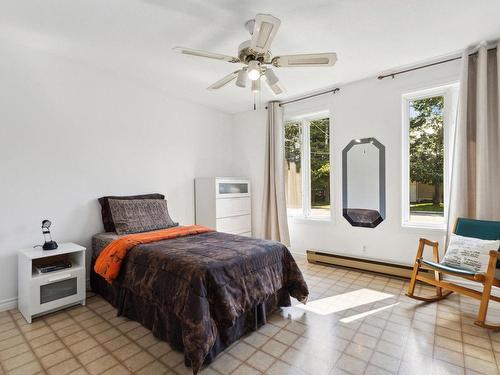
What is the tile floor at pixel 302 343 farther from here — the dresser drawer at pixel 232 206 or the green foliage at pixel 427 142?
the dresser drawer at pixel 232 206

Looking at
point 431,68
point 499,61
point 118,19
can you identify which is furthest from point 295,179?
point 118,19

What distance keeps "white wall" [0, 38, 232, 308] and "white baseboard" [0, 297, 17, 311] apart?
0.02m

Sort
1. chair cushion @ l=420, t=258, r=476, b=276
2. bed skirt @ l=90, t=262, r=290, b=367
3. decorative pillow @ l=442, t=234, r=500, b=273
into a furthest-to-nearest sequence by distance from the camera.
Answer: decorative pillow @ l=442, t=234, r=500, b=273, chair cushion @ l=420, t=258, r=476, b=276, bed skirt @ l=90, t=262, r=290, b=367

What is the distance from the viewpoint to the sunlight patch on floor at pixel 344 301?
8.08 ft

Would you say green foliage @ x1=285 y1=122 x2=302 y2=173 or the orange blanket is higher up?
green foliage @ x1=285 y1=122 x2=302 y2=173

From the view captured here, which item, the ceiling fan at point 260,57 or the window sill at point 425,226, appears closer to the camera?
the ceiling fan at point 260,57

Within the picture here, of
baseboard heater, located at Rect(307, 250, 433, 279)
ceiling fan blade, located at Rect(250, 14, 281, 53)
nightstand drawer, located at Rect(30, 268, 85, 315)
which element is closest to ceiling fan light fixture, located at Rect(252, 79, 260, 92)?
ceiling fan blade, located at Rect(250, 14, 281, 53)

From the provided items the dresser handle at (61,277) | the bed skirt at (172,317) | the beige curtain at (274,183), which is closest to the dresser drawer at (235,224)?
the beige curtain at (274,183)

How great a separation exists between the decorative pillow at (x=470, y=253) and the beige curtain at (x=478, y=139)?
1.05 feet

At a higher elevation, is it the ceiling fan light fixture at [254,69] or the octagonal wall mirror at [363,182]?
the ceiling fan light fixture at [254,69]

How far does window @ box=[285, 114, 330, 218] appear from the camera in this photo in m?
4.08

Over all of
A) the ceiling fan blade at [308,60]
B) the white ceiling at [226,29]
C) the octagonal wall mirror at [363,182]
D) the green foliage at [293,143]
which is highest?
the white ceiling at [226,29]

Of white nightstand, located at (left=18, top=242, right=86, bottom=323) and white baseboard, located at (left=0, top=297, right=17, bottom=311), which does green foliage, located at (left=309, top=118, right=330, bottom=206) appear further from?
white baseboard, located at (left=0, top=297, right=17, bottom=311)

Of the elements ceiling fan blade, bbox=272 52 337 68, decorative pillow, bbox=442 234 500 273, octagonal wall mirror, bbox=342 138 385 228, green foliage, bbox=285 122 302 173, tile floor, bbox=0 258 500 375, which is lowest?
tile floor, bbox=0 258 500 375
